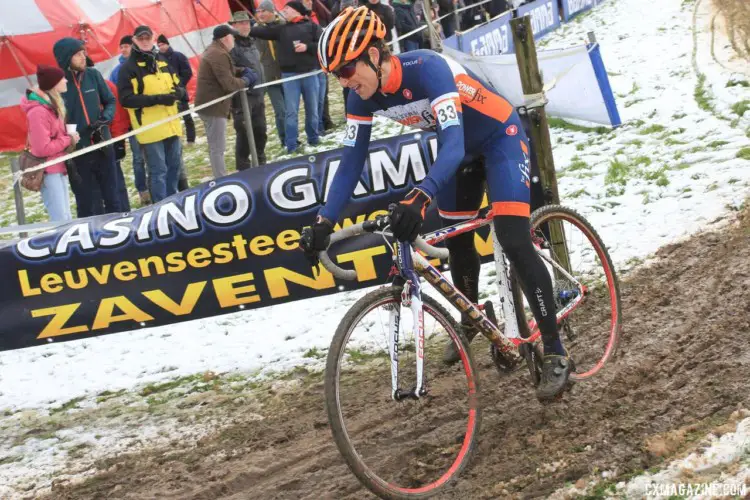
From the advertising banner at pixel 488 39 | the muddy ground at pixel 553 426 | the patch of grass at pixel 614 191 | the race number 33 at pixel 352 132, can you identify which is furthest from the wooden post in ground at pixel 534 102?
the advertising banner at pixel 488 39

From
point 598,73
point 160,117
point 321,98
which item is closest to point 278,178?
point 160,117

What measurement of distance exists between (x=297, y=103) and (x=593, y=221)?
19.7ft

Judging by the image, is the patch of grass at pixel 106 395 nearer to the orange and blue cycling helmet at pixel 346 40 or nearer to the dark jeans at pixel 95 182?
the dark jeans at pixel 95 182

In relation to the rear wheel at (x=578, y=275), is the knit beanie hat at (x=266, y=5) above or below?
above

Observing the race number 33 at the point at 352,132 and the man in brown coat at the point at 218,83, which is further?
the man in brown coat at the point at 218,83

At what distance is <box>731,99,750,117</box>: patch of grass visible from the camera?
10351 millimetres

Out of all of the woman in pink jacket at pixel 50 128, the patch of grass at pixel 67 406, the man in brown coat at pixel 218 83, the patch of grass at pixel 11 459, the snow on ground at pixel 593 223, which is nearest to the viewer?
the patch of grass at pixel 11 459

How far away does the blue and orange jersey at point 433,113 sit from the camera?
14.3 ft

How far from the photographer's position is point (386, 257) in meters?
6.63

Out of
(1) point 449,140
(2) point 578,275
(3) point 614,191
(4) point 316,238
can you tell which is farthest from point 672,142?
(4) point 316,238

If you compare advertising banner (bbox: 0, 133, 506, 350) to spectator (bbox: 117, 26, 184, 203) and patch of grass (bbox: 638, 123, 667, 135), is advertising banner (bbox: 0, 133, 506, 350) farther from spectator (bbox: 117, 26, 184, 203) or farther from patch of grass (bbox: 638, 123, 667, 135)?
patch of grass (bbox: 638, 123, 667, 135)

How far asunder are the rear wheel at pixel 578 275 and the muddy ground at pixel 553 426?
0.49 ft

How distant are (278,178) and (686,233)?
3681 millimetres

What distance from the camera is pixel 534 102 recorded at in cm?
615
